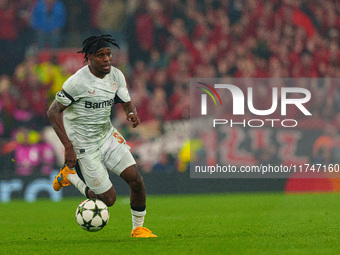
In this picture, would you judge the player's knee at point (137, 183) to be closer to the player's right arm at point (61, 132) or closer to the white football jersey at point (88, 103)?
the white football jersey at point (88, 103)

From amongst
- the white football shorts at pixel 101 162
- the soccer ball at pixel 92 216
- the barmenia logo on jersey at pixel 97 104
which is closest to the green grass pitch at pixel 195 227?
the soccer ball at pixel 92 216

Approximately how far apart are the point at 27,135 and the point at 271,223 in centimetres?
677

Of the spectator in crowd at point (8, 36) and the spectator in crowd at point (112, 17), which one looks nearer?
the spectator in crowd at point (8, 36)

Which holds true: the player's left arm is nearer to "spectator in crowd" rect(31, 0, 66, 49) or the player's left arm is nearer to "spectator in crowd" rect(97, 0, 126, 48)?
"spectator in crowd" rect(31, 0, 66, 49)

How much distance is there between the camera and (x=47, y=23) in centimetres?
1783

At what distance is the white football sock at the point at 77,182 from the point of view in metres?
8.39

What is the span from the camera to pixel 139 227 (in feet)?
27.0

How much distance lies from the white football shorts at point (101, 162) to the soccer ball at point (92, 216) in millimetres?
359

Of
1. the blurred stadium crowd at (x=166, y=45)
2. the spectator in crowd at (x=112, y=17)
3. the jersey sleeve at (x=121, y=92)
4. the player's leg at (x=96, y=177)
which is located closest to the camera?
the player's leg at (x=96, y=177)

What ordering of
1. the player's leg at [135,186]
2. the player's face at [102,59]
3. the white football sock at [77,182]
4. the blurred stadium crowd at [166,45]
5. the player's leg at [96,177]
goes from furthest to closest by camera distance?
Answer: the blurred stadium crowd at [166,45]
the white football sock at [77,182]
the player's leg at [96,177]
the player's leg at [135,186]
the player's face at [102,59]

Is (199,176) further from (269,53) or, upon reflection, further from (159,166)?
(269,53)

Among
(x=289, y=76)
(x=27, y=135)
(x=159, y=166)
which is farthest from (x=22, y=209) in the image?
(x=289, y=76)

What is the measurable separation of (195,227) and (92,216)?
2197mm

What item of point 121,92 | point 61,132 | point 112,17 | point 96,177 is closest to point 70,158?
point 61,132
